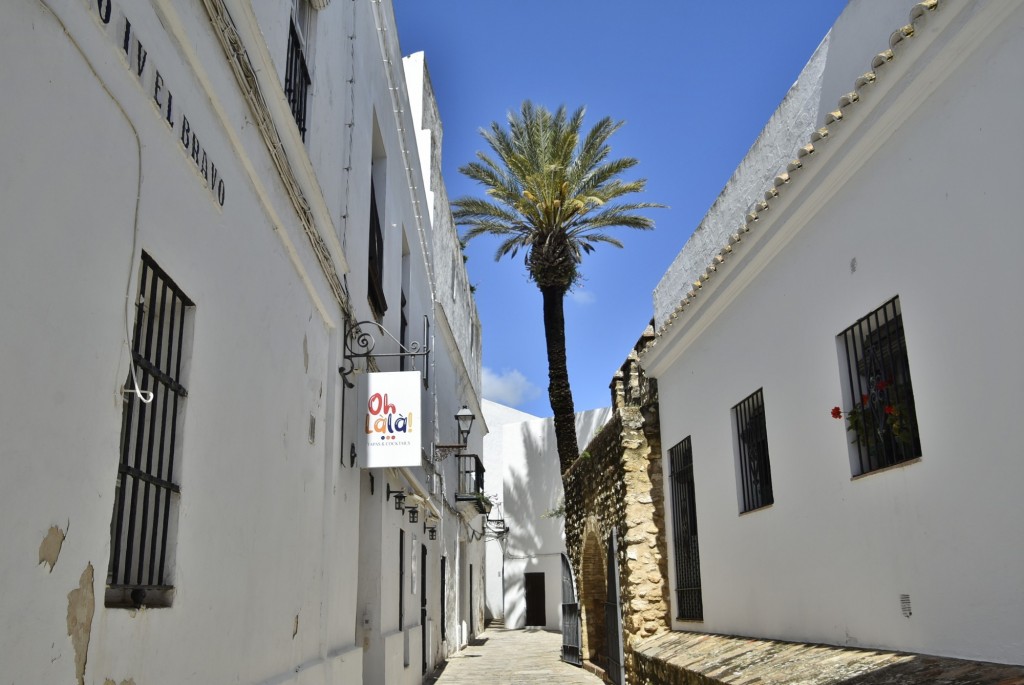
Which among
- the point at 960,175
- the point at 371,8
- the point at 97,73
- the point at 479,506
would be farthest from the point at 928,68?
Answer: the point at 479,506

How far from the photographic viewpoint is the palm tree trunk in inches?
704

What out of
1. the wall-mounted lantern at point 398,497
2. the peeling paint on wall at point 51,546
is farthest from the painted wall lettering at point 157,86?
the wall-mounted lantern at point 398,497

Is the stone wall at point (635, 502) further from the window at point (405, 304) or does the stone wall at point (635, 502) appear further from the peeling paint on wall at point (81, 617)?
the peeling paint on wall at point (81, 617)

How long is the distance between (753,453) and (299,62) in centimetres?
512

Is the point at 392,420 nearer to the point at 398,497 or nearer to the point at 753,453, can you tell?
the point at 398,497

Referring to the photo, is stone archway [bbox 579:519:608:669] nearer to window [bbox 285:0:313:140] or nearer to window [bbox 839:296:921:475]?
window [bbox 839:296:921:475]

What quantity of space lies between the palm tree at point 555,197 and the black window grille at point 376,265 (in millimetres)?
7626

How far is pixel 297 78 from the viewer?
20.1 ft

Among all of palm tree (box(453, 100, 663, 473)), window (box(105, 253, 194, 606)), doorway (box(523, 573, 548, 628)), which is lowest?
doorway (box(523, 573, 548, 628))

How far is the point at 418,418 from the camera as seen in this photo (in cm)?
720

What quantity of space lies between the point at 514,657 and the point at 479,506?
15.9 ft

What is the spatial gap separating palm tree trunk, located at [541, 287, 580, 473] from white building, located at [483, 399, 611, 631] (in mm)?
9181

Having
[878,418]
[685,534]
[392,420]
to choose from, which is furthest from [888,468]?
[685,534]

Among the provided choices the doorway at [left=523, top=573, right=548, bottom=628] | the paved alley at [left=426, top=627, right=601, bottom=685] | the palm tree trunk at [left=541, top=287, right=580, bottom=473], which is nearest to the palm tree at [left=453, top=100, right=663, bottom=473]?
the palm tree trunk at [left=541, top=287, right=580, bottom=473]
